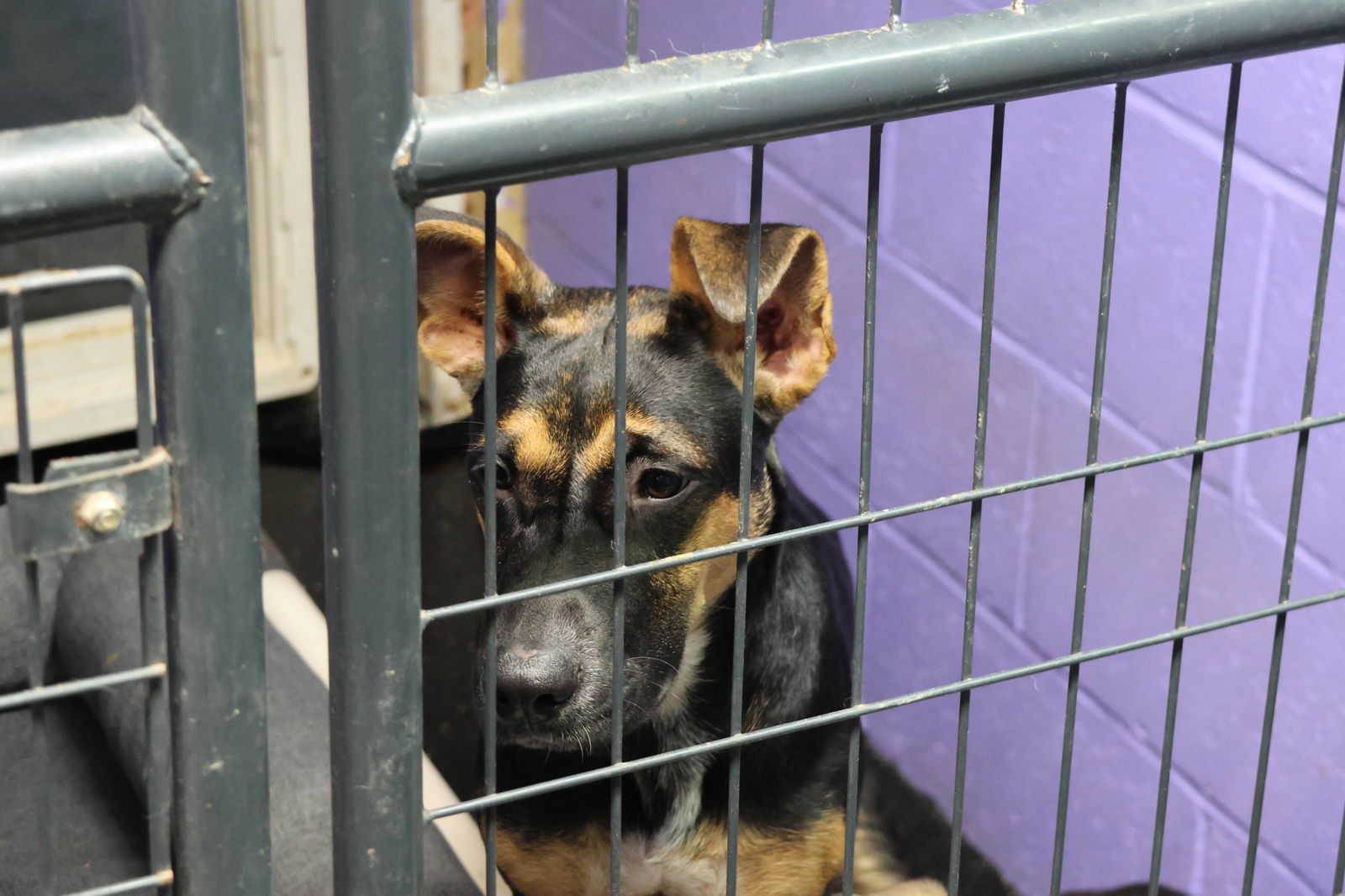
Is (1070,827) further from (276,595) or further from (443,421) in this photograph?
(443,421)

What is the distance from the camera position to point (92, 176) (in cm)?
120

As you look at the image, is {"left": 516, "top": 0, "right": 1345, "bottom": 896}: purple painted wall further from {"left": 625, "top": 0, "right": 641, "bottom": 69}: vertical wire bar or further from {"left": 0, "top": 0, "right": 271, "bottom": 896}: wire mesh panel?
{"left": 0, "top": 0, "right": 271, "bottom": 896}: wire mesh panel

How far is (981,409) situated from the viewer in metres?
1.59

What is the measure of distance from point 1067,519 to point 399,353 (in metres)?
2.04

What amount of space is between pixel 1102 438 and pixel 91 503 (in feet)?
7.11

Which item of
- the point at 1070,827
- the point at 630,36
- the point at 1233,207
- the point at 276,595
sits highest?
the point at 630,36

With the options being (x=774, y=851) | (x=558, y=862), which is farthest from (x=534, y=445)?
(x=774, y=851)

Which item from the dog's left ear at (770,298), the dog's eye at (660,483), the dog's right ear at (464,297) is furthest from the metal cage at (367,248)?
the dog's eye at (660,483)

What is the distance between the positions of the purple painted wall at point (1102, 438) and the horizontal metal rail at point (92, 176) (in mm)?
1876

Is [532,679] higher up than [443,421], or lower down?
higher up

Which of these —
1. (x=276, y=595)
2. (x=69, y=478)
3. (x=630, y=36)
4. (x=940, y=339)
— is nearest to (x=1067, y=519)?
(x=940, y=339)

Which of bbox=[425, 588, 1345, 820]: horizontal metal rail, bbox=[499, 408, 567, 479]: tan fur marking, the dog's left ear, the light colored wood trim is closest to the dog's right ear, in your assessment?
bbox=[499, 408, 567, 479]: tan fur marking

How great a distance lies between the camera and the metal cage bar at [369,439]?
1.27m

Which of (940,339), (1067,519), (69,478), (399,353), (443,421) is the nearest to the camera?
(69,478)
